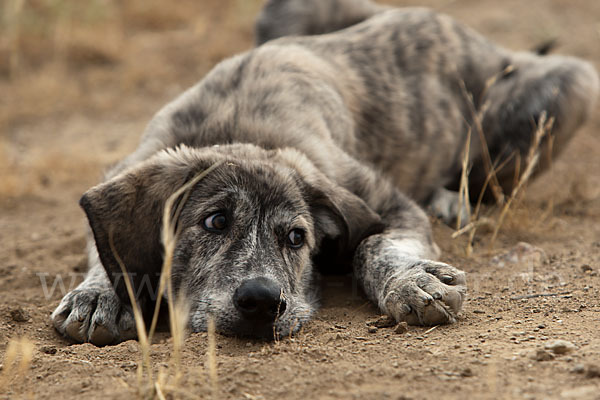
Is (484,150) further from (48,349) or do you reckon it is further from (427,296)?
(48,349)

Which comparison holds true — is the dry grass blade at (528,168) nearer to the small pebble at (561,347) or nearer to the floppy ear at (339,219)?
the floppy ear at (339,219)

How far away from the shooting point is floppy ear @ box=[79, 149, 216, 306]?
3.54 m

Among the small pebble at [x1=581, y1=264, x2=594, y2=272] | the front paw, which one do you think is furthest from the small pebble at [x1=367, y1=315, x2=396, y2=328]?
the small pebble at [x1=581, y1=264, x2=594, y2=272]

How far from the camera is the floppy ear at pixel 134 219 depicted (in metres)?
3.54

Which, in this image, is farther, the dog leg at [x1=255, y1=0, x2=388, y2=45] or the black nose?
the dog leg at [x1=255, y1=0, x2=388, y2=45]

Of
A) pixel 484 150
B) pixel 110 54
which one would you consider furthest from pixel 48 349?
pixel 110 54

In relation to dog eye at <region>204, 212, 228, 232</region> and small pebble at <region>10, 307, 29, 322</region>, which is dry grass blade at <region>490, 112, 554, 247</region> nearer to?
dog eye at <region>204, 212, 228, 232</region>

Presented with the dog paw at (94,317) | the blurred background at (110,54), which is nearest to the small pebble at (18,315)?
the dog paw at (94,317)

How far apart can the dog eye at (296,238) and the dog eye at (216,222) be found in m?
0.33

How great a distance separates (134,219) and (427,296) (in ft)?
4.68

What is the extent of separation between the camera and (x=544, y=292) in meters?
3.61

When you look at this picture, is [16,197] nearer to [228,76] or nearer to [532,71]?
[228,76]

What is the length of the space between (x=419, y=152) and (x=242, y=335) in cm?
289

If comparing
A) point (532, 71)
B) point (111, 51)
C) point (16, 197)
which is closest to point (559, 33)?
point (532, 71)
